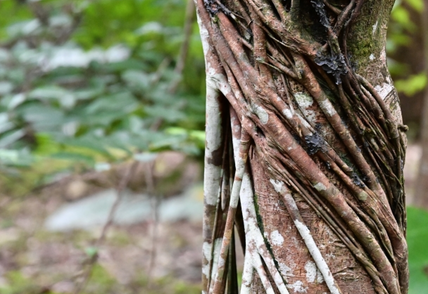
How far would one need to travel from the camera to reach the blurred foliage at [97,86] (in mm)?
1506

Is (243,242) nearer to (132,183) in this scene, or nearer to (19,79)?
(19,79)

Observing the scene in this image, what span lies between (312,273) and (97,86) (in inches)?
55.6

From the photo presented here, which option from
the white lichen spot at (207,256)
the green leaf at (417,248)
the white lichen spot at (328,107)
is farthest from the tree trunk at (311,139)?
the green leaf at (417,248)

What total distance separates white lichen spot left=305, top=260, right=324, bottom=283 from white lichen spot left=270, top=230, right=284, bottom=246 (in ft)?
0.16

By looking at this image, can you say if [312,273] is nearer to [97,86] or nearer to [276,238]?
Answer: [276,238]

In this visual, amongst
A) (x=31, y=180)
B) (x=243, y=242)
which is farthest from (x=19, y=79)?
(x=31, y=180)

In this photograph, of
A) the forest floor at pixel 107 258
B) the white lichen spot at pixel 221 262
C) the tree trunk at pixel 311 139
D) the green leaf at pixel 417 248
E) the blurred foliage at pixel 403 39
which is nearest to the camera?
the tree trunk at pixel 311 139

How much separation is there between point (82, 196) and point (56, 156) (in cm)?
305

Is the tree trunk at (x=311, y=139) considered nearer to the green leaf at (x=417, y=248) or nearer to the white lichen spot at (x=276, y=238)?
the white lichen spot at (x=276, y=238)

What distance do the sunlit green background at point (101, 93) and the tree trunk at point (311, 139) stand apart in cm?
60

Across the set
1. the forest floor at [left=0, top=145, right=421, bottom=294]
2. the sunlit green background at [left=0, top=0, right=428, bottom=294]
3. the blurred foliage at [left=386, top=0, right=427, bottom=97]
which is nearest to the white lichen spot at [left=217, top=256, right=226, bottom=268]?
the sunlit green background at [left=0, top=0, right=428, bottom=294]

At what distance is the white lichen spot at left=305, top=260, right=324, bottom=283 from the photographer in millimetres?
688

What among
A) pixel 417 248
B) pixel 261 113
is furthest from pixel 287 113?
pixel 417 248

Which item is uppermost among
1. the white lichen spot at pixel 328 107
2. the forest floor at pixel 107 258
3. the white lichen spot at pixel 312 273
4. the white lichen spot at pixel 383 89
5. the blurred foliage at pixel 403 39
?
the blurred foliage at pixel 403 39
